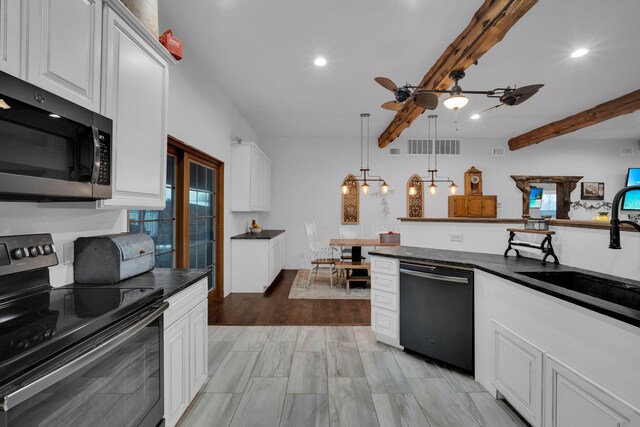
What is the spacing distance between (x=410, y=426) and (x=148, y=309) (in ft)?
5.29

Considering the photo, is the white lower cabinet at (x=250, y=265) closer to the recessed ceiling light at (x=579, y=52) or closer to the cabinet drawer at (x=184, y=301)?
the cabinet drawer at (x=184, y=301)

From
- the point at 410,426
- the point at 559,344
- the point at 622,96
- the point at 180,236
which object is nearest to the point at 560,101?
the point at 622,96

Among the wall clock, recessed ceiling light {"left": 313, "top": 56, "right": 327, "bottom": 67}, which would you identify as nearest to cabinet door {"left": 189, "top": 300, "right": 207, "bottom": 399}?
recessed ceiling light {"left": 313, "top": 56, "right": 327, "bottom": 67}

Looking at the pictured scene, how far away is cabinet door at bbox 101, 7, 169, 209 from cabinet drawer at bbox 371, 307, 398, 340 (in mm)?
2081

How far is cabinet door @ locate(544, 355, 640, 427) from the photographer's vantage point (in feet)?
3.98

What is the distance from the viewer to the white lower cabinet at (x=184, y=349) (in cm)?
161

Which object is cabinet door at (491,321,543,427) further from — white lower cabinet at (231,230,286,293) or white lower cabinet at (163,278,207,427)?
white lower cabinet at (231,230,286,293)

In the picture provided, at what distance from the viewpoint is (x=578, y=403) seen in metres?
1.39

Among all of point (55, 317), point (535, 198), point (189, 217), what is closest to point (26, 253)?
point (55, 317)

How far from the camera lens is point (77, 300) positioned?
52.9 inches

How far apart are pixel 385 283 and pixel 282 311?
5.36 ft

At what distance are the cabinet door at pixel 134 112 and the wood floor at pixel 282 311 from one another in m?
2.03

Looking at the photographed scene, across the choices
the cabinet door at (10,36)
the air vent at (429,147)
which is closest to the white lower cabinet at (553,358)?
the cabinet door at (10,36)

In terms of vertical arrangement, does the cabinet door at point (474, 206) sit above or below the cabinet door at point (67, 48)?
below
